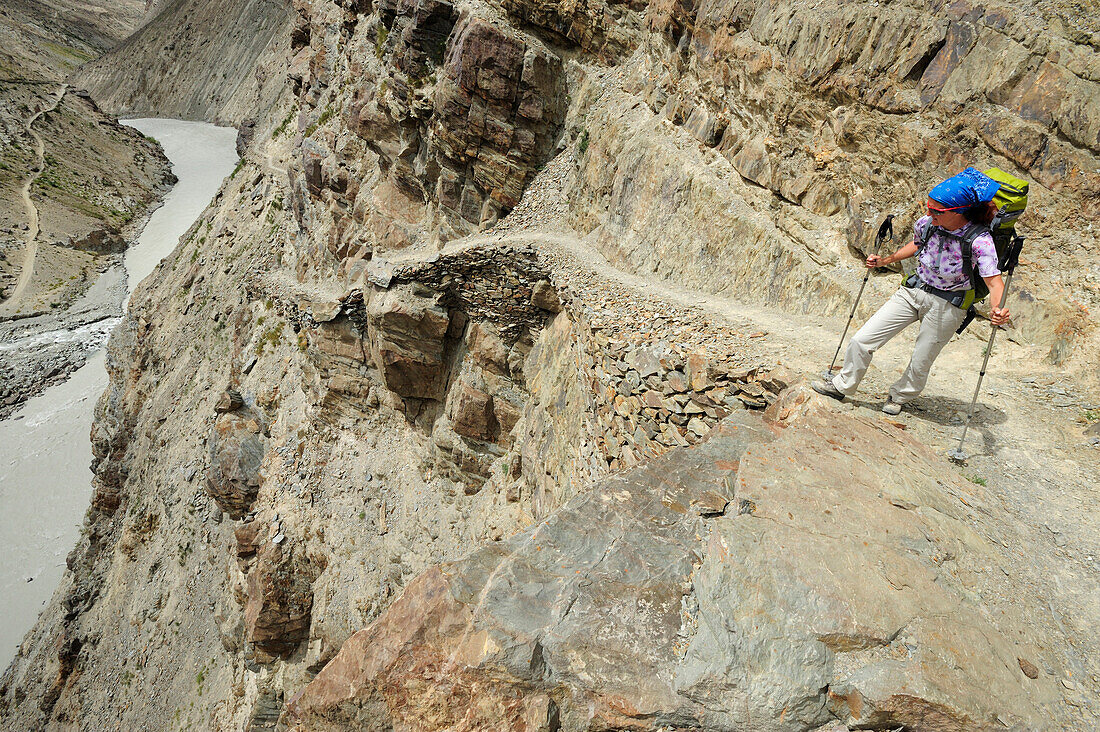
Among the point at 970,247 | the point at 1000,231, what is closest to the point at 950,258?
the point at 970,247

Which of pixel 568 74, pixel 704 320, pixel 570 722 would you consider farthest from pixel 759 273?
pixel 568 74

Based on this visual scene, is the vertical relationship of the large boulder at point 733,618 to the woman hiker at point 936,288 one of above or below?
below

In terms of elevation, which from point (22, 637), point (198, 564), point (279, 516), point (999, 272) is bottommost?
point (22, 637)

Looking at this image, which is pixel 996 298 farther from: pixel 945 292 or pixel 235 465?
pixel 235 465

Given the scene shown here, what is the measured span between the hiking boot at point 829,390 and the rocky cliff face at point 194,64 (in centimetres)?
6722

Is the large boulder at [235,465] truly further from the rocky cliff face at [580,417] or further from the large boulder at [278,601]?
the large boulder at [278,601]

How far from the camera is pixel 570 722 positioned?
13.4 ft

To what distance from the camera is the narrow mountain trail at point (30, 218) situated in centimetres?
4347

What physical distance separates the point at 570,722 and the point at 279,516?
55.2 feet

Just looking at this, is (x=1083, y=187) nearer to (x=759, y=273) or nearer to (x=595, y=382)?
(x=759, y=273)

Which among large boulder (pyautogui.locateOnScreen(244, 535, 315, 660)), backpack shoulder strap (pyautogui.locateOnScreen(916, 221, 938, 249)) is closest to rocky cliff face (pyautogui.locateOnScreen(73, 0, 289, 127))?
large boulder (pyautogui.locateOnScreen(244, 535, 315, 660))

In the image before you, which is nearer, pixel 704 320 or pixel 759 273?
pixel 704 320

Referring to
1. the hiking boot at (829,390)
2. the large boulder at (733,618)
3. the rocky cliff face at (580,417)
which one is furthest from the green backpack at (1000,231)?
the large boulder at (733,618)

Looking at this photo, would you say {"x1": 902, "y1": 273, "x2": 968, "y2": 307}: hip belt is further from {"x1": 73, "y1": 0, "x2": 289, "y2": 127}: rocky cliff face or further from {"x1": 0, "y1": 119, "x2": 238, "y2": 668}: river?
{"x1": 73, "y1": 0, "x2": 289, "y2": 127}: rocky cliff face
